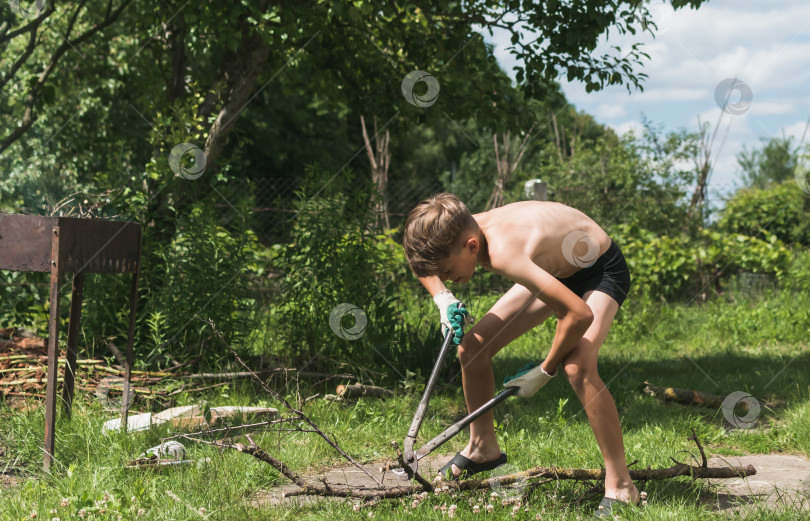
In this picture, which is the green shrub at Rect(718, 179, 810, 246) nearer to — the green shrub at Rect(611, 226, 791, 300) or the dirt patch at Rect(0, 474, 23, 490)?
the green shrub at Rect(611, 226, 791, 300)

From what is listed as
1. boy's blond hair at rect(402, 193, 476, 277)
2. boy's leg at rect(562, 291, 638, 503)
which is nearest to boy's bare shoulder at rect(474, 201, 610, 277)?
boy's blond hair at rect(402, 193, 476, 277)

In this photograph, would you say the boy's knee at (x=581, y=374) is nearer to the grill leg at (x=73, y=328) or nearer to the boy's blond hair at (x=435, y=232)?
the boy's blond hair at (x=435, y=232)

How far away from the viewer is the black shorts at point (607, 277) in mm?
2792

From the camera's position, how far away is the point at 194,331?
4.50 m

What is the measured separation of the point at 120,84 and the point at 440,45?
584 centimetres

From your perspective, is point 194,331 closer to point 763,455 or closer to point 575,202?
point 763,455

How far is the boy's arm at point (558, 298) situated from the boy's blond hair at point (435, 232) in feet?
0.70

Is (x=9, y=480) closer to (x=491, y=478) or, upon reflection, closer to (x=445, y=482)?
(x=445, y=482)

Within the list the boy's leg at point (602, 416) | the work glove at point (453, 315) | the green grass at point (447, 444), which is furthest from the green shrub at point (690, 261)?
the boy's leg at point (602, 416)

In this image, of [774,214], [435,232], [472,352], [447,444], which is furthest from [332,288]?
[774,214]

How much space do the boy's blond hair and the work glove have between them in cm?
17

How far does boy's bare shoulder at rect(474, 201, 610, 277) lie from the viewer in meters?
2.60

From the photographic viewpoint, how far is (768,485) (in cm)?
291

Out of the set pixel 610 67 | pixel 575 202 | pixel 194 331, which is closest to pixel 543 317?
pixel 194 331
